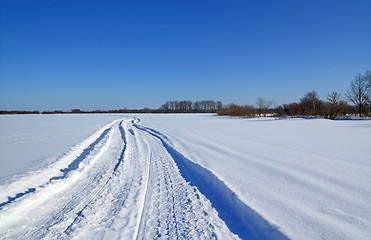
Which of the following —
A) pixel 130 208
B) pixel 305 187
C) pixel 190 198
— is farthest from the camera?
pixel 305 187

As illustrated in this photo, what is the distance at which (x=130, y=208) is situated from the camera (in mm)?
3072

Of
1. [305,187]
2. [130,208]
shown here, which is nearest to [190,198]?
[130,208]

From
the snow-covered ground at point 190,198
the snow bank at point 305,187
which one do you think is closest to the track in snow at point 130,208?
the snow-covered ground at point 190,198

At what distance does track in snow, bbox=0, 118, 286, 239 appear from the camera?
251cm

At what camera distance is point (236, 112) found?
42.0 metres

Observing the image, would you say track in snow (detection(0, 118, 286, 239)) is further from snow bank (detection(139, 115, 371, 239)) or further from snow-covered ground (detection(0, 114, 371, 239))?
snow bank (detection(139, 115, 371, 239))

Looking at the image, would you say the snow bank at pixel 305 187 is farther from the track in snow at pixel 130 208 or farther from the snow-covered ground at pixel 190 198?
the track in snow at pixel 130 208

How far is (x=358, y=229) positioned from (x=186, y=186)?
104 inches

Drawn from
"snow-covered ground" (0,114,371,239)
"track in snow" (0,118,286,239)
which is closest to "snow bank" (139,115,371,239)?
"snow-covered ground" (0,114,371,239)

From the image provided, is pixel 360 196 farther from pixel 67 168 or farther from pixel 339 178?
pixel 67 168

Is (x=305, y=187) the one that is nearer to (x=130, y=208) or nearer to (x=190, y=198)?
(x=190, y=198)

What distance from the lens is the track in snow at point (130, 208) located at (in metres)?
2.51

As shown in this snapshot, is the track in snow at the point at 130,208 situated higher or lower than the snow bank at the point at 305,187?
lower

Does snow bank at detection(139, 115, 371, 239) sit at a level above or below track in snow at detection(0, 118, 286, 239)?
above
